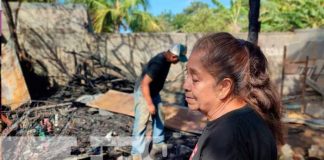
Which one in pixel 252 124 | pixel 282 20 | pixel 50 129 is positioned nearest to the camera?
pixel 252 124

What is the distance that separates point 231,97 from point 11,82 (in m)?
6.51

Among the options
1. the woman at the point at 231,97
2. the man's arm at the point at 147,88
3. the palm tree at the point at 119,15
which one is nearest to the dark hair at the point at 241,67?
the woman at the point at 231,97

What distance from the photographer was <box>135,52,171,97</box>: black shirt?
455 cm

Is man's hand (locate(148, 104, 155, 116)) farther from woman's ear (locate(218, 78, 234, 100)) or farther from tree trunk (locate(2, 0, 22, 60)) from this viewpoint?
tree trunk (locate(2, 0, 22, 60))

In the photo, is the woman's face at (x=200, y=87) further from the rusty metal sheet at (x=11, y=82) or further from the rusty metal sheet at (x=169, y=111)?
the rusty metal sheet at (x=11, y=82)

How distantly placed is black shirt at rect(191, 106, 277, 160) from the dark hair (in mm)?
74

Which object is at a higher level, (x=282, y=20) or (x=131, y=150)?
(x=282, y=20)

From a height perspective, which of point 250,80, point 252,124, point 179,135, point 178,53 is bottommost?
point 179,135

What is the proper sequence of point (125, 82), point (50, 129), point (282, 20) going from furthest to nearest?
point (282, 20) → point (125, 82) → point (50, 129)

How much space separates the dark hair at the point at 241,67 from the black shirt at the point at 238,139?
7cm

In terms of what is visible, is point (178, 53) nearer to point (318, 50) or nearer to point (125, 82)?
point (125, 82)

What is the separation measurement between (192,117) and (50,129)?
8.57 ft

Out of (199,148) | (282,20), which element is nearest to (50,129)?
(199,148)

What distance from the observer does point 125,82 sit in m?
8.64
